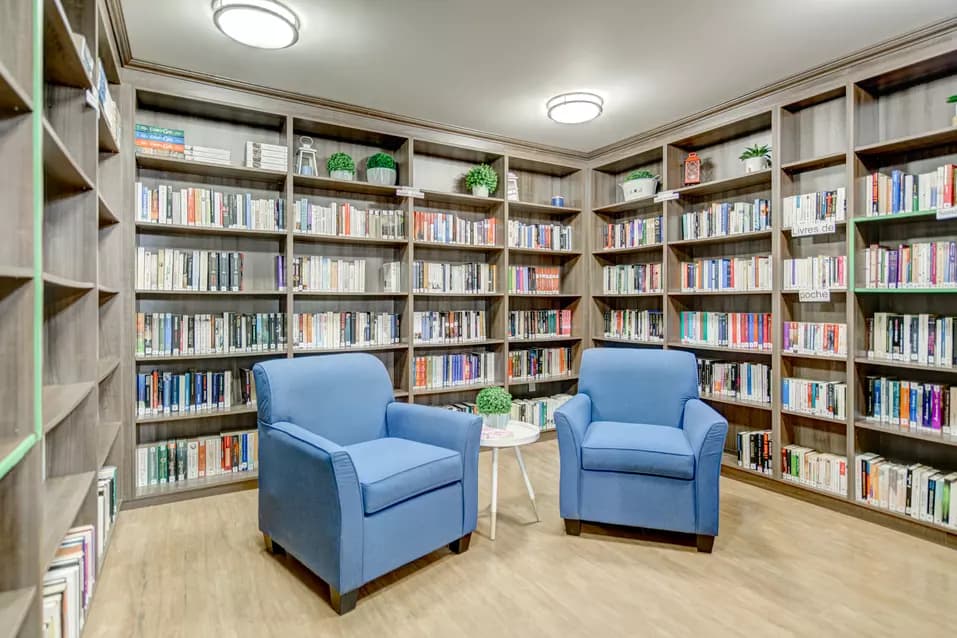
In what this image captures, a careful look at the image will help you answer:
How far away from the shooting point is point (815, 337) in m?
3.12

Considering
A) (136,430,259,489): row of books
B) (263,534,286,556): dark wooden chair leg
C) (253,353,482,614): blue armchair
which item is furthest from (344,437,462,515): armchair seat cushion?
(136,430,259,489): row of books

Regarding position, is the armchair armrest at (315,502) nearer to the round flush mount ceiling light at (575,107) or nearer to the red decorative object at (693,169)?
the round flush mount ceiling light at (575,107)

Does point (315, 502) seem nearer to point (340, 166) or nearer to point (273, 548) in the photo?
point (273, 548)

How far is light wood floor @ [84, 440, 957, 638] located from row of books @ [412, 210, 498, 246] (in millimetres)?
2080

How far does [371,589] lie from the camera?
2.15 m

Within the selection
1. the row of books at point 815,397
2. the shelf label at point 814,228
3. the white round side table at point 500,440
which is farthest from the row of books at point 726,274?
the white round side table at point 500,440

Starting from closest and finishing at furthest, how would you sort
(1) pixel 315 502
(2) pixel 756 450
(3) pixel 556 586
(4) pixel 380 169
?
(1) pixel 315 502, (3) pixel 556 586, (2) pixel 756 450, (4) pixel 380 169

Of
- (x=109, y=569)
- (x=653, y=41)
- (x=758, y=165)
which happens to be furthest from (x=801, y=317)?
(x=109, y=569)

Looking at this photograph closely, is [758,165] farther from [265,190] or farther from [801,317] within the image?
[265,190]

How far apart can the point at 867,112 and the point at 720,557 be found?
2566 millimetres

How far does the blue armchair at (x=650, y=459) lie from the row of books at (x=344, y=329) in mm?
1571

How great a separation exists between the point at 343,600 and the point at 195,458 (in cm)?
174

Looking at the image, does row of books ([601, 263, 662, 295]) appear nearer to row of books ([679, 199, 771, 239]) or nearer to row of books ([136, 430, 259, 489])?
row of books ([679, 199, 771, 239])

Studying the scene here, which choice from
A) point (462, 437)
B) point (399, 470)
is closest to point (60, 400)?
point (399, 470)
